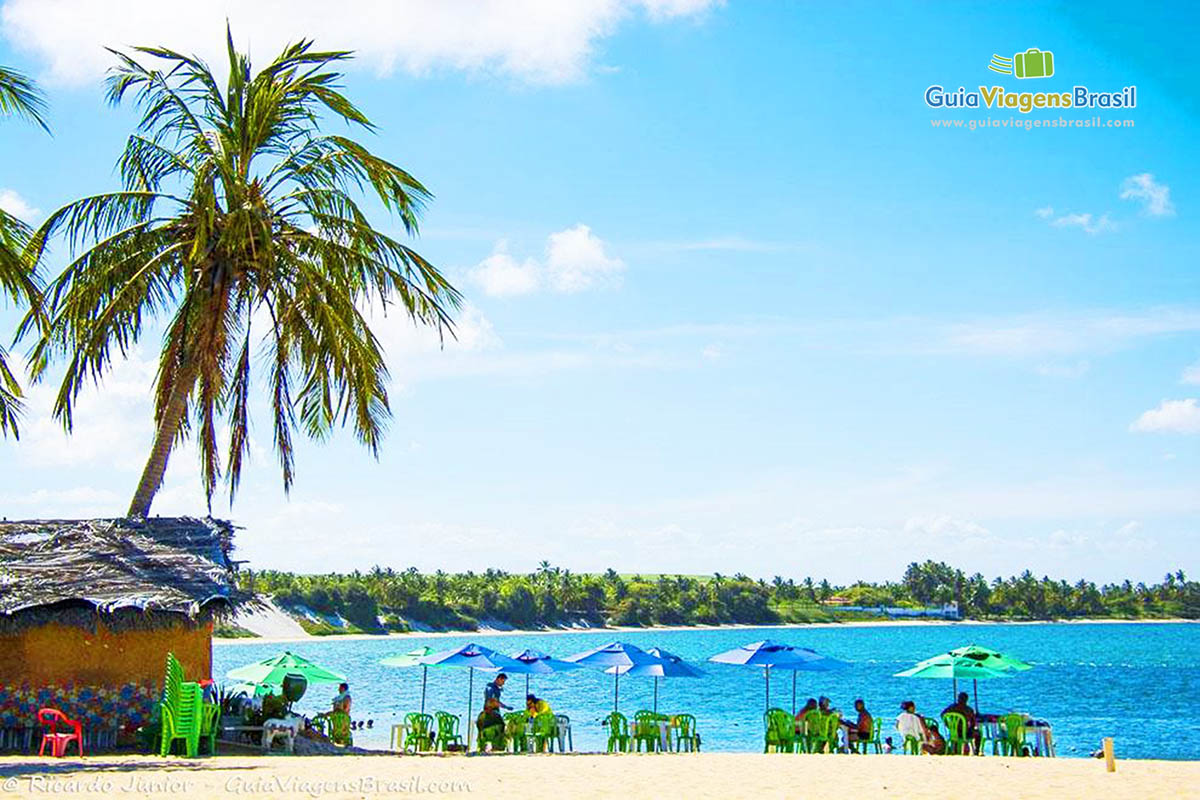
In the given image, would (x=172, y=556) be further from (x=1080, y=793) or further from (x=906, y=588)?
(x=906, y=588)

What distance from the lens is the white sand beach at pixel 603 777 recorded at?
41.0 feet

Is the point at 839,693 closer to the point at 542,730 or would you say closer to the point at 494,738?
the point at 542,730

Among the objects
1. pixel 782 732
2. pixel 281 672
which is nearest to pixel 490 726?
pixel 281 672

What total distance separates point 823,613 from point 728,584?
898 inches

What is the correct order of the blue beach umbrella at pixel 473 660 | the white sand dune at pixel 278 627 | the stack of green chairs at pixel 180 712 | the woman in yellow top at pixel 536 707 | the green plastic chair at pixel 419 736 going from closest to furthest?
the stack of green chairs at pixel 180 712
the woman in yellow top at pixel 536 707
the green plastic chair at pixel 419 736
the blue beach umbrella at pixel 473 660
the white sand dune at pixel 278 627

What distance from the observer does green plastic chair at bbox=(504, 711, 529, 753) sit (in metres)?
19.8

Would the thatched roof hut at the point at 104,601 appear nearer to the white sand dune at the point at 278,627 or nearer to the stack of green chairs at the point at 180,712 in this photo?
the stack of green chairs at the point at 180,712

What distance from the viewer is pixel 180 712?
51.8 ft

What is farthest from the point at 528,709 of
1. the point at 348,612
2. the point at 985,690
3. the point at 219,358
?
the point at 348,612

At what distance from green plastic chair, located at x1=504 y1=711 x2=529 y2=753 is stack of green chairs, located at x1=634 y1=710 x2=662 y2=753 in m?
1.83

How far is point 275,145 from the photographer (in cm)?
2083

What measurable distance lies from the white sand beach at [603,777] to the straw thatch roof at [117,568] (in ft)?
6.54

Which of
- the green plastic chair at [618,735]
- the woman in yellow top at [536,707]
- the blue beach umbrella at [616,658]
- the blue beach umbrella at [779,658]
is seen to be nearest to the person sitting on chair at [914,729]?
the blue beach umbrella at [779,658]

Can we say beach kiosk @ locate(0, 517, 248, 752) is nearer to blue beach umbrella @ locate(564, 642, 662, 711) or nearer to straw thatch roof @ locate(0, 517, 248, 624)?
straw thatch roof @ locate(0, 517, 248, 624)
